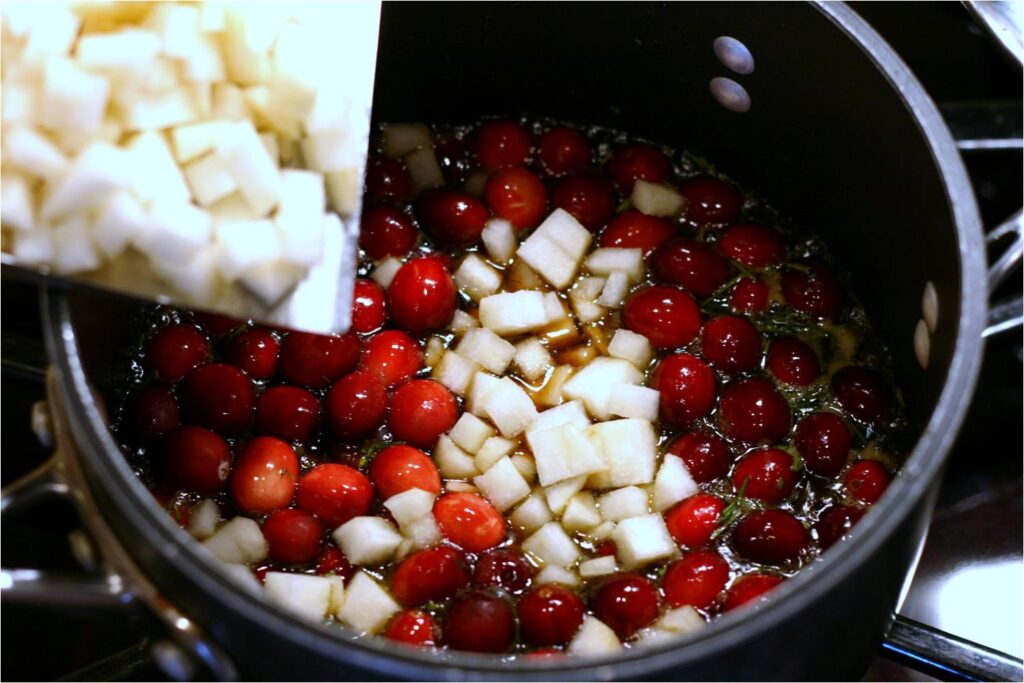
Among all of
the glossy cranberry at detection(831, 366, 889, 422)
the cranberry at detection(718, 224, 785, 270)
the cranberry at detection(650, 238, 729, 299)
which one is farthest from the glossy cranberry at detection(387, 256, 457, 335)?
the glossy cranberry at detection(831, 366, 889, 422)

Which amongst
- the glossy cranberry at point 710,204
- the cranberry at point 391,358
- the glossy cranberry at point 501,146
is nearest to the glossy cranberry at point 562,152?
the glossy cranberry at point 501,146

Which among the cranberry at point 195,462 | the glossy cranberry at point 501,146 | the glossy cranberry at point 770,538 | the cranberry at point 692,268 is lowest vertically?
the cranberry at point 195,462

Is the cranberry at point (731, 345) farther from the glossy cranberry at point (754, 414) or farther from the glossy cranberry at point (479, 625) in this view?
the glossy cranberry at point (479, 625)

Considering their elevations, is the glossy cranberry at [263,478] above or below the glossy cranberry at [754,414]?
below

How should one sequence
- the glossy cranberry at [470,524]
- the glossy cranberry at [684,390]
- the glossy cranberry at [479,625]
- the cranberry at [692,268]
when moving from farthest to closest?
the cranberry at [692,268] → the glossy cranberry at [684,390] → the glossy cranberry at [470,524] → the glossy cranberry at [479,625]

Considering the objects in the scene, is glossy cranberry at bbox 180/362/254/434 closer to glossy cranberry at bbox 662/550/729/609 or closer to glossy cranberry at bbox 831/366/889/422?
glossy cranberry at bbox 662/550/729/609

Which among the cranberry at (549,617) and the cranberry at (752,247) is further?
the cranberry at (752,247)

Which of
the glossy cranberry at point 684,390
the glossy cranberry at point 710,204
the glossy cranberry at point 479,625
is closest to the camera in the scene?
the glossy cranberry at point 479,625

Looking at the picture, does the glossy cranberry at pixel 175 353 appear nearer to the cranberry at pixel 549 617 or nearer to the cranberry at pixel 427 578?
the cranberry at pixel 427 578
